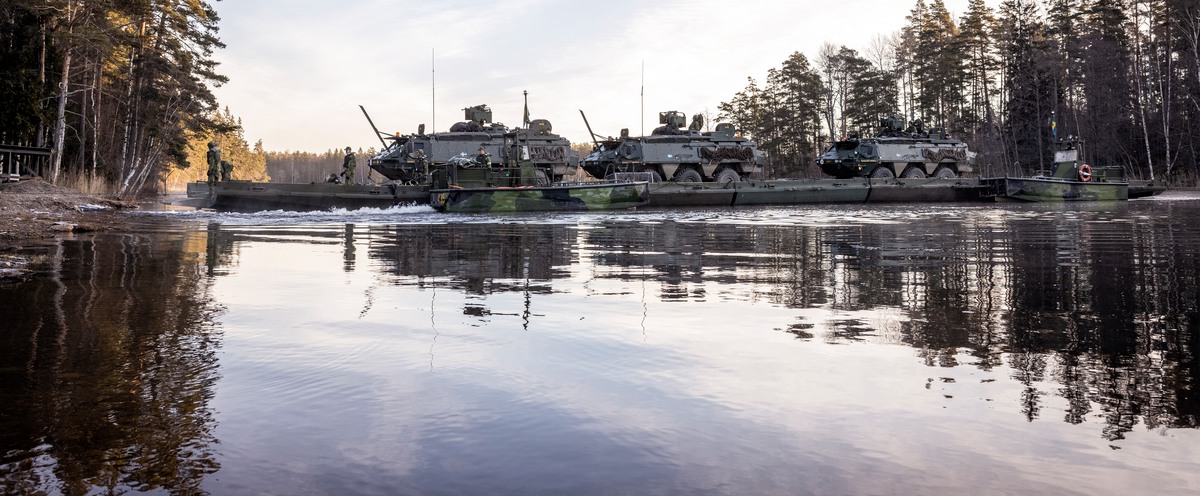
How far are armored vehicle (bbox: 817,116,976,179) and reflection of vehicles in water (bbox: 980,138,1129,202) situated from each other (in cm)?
586

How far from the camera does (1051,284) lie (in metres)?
7.68

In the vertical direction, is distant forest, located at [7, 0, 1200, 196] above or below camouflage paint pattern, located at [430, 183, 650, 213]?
above

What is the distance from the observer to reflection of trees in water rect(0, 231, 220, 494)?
2678 millimetres

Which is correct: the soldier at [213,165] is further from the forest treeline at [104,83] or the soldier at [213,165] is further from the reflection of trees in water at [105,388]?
the reflection of trees in water at [105,388]

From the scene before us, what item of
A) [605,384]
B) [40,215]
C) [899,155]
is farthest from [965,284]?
[899,155]

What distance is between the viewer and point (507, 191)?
30344 millimetres

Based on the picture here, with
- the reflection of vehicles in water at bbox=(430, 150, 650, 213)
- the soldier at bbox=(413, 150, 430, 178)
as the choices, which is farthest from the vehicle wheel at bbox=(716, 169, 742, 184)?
the soldier at bbox=(413, 150, 430, 178)

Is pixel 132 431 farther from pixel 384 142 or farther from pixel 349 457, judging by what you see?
pixel 384 142

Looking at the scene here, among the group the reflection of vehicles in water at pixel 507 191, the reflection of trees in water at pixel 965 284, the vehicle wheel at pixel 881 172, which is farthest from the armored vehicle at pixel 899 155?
the reflection of trees in water at pixel 965 284

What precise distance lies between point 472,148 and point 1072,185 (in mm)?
24284

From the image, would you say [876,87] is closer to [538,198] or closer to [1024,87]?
[1024,87]

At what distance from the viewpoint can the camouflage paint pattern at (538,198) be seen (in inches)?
1177

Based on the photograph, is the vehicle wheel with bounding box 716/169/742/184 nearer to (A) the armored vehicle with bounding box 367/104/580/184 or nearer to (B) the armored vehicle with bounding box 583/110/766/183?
(B) the armored vehicle with bounding box 583/110/766/183

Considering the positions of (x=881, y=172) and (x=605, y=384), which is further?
(x=881, y=172)
